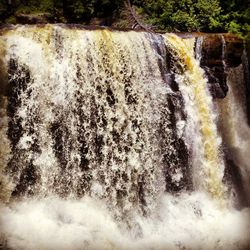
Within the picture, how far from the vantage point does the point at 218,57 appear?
27.6ft

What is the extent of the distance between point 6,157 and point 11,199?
0.67m

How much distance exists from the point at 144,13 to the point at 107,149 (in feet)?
19.7

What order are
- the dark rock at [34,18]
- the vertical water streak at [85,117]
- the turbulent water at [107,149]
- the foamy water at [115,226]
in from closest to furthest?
the foamy water at [115,226] < the turbulent water at [107,149] < the vertical water streak at [85,117] < the dark rock at [34,18]

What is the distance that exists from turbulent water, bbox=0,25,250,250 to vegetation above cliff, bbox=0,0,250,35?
3.11 metres

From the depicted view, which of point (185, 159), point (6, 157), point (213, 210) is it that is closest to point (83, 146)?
point (6, 157)

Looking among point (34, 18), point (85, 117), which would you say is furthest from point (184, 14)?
point (85, 117)

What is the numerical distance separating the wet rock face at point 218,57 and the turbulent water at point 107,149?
550mm

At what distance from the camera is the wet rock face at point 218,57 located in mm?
8305

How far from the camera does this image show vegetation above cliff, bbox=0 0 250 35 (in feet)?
35.0

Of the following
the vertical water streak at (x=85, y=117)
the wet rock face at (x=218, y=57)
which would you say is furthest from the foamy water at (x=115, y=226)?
the wet rock face at (x=218, y=57)

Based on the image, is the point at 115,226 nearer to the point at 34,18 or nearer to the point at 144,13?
the point at 34,18

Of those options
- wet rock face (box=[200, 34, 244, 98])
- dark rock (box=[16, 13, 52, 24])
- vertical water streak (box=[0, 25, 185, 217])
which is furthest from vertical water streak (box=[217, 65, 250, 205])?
dark rock (box=[16, 13, 52, 24])

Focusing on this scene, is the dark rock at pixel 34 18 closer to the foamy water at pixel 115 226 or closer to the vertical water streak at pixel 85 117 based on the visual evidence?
the vertical water streak at pixel 85 117

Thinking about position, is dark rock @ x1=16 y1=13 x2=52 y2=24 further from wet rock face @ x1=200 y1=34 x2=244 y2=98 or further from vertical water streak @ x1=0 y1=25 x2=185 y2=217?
wet rock face @ x1=200 y1=34 x2=244 y2=98
